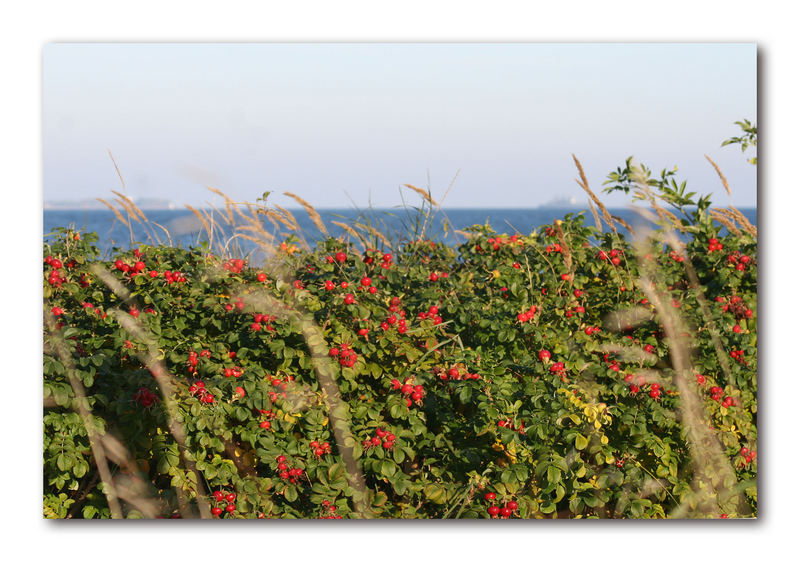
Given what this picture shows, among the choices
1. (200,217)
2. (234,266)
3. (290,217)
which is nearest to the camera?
(234,266)

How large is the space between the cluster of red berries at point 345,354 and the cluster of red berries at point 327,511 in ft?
1.42

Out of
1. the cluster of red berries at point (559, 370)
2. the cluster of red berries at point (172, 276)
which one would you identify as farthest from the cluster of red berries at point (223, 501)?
the cluster of red berries at point (559, 370)

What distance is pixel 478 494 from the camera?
6.89 feet

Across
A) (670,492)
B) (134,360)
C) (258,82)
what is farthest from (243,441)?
(670,492)

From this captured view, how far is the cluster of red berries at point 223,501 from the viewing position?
6.77 feet

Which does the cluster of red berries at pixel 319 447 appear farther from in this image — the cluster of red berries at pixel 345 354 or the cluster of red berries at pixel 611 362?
the cluster of red berries at pixel 611 362

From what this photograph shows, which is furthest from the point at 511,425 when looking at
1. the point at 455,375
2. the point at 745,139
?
the point at 745,139

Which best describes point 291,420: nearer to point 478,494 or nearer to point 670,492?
point 478,494

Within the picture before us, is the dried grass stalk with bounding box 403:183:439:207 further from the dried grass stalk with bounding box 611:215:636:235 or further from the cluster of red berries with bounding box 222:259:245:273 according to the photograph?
the cluster of red berries with bounding box 222:259:245:273

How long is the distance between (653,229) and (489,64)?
941 millimetres

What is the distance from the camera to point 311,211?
2.72 meters

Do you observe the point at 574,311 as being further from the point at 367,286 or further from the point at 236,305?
the point at 236,305

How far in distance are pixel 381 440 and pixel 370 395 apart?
0.76 feet
